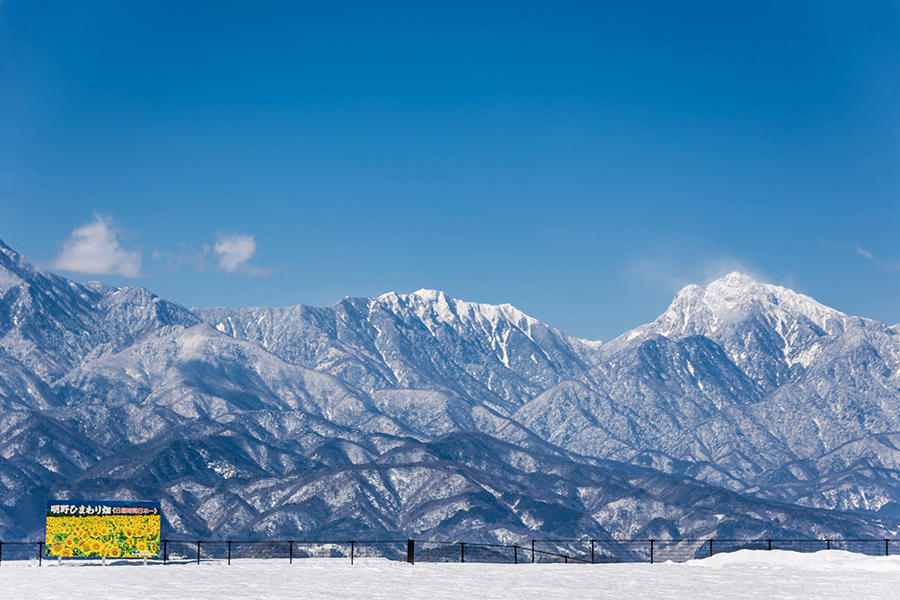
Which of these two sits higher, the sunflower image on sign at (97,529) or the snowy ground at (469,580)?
the sunflower image on sign at (97,529)

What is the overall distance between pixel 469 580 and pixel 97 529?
3743 cm

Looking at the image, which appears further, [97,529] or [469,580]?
[97,529]

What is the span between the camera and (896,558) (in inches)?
4926

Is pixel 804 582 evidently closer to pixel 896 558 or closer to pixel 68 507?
pixel 896 558

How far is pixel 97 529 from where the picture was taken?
117562mm

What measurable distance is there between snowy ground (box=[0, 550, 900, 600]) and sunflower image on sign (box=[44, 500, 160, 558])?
1.89 meters

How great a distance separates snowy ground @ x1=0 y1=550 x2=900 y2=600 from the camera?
93.2m

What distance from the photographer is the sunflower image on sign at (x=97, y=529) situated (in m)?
117

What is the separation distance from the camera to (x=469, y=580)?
106188mm

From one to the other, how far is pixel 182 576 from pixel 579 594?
116 ft

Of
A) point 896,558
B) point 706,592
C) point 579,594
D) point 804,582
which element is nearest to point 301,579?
point 579,594

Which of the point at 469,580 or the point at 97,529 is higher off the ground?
the point at 97,529

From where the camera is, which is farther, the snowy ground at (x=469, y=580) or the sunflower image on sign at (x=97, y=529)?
the sunflower image on sign at (x=97, y=529)

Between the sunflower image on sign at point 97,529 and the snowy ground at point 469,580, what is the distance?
189cm
